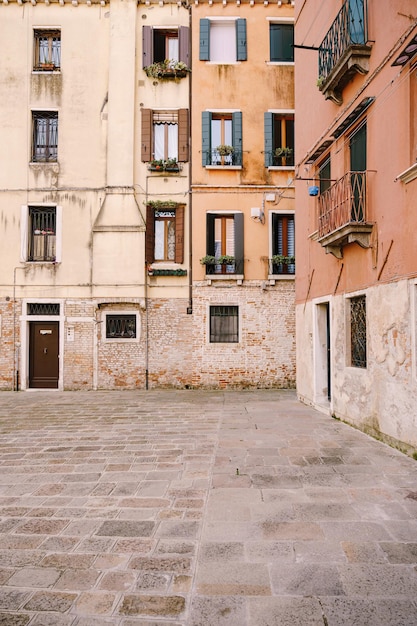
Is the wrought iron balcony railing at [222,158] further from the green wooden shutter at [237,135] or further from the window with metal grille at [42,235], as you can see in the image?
the window with metal grille at [42,235]

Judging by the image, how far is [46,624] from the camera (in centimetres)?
255

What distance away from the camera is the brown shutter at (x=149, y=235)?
13.8m

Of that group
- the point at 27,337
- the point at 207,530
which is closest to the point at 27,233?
the point at 27,337

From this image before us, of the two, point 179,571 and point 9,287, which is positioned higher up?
point 9,287

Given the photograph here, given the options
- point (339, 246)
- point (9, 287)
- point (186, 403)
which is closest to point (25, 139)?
point (9, 287)

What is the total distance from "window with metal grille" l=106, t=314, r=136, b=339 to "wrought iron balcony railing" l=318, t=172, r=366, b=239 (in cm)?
722

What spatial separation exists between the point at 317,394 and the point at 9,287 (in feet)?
30.7

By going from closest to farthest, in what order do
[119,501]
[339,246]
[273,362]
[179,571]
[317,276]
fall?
[179,571]
[119,501]
[339,246]
[317,276]
[273,362]

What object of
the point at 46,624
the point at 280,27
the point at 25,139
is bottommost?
the point at 46,624

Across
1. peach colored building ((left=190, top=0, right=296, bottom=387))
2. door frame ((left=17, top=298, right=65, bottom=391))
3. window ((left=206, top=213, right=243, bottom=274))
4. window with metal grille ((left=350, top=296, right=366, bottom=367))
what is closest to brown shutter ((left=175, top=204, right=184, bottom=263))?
peach colored building ((left=190, top=0, right=296, bottom=387))

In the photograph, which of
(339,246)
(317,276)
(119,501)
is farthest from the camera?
(317,276)

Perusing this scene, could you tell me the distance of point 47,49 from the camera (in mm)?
14664

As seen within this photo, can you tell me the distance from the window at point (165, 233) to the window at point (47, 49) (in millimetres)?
5467

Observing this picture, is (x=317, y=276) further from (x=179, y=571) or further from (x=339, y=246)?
(x=179, y=571)
